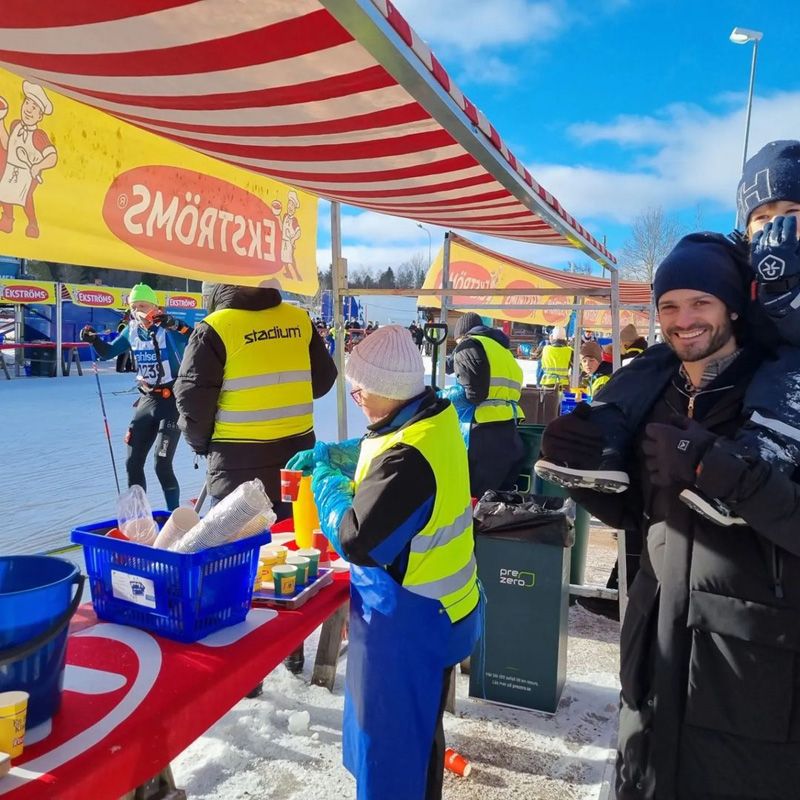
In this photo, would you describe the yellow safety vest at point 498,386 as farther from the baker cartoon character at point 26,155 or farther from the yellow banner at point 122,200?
the baker cartoon character at point 26,155

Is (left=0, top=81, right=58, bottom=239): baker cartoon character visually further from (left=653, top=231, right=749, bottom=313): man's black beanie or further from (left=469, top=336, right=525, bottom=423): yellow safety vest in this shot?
(left=469, top=336, right=525, bottom=423): yellow safety vest

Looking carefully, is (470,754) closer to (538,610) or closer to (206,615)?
(538,610)

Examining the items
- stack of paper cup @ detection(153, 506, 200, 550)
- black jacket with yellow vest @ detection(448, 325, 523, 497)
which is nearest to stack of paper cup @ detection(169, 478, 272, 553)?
stack of paper cup @ detection(153, 506, 200, 550)

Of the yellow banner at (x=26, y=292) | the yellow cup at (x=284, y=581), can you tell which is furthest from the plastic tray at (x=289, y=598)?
the yellow banner at (x=26, y=292)

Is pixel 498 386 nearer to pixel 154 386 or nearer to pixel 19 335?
pixel 154 386

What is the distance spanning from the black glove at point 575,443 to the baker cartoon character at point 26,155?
202cm

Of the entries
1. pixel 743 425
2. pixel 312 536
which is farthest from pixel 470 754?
pixel 743 425

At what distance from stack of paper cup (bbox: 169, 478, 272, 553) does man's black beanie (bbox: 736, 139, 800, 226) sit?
4.81ft

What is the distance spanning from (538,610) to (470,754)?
71 centimetres

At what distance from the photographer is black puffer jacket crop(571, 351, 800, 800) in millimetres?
1250

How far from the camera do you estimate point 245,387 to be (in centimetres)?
324

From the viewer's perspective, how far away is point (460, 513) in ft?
6.58

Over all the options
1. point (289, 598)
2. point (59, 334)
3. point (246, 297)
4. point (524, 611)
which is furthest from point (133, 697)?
point (59, 334)

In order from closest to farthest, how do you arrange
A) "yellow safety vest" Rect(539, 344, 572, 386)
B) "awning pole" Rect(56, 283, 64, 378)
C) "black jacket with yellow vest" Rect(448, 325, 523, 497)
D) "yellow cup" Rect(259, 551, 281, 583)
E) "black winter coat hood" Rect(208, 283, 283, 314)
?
"yellow cup" Rect(259, 551, 281, 583) → "black winter coat hood" Rect(208, 283, 283, 314) → "black jacket with yellow vest" Rect(448, 325, 523, 497) → "yellow safety vest" Rect(539, 344, 572, 386) → "awning pole" Rect(56, 283, 64, 378)
